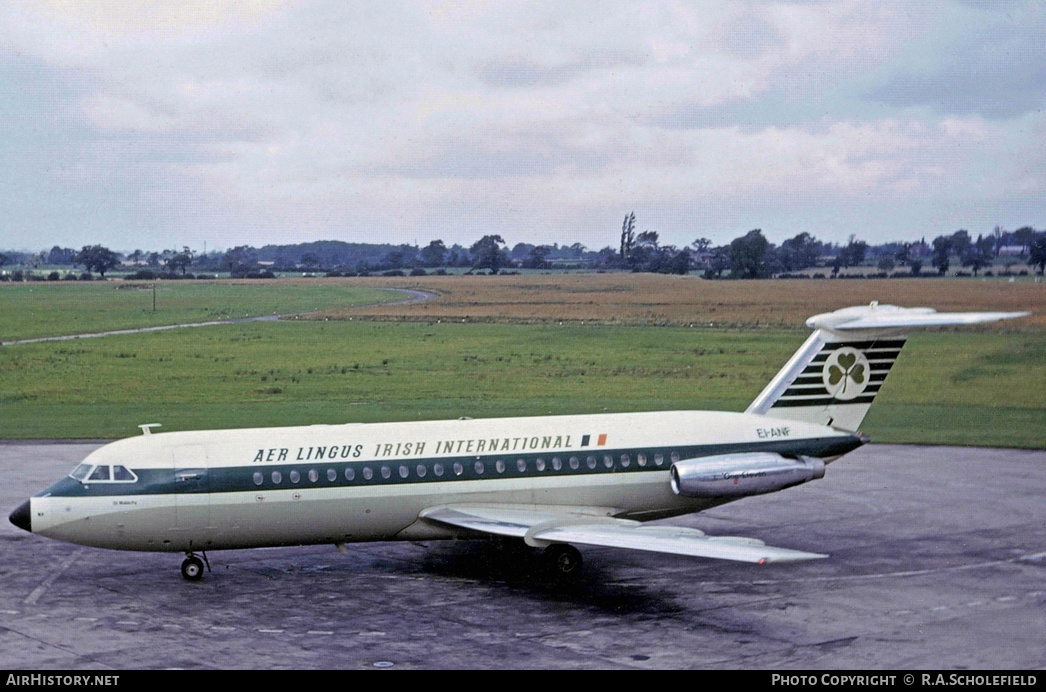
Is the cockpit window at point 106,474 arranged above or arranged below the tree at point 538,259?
below

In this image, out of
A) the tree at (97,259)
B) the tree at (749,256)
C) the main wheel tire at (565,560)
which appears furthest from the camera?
the tree at (97,259)

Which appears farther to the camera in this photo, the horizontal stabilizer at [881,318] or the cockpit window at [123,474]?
the horizontal stabilizer at [881,318]

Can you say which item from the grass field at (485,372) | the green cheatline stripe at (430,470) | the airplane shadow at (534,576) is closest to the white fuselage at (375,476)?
the green cheatline stripe at (430,470)

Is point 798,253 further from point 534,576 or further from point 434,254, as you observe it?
point 434,254

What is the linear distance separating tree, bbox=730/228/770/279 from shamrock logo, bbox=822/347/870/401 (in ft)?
148

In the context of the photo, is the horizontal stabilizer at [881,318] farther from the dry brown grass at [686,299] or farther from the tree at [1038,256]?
the tree at [1038,256]

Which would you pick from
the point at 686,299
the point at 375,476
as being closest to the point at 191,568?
the point at 375,476

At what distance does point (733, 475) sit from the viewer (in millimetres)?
25422

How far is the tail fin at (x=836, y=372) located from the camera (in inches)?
1083

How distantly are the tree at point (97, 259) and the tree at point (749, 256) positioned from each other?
275ft

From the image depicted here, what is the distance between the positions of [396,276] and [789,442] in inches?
4774

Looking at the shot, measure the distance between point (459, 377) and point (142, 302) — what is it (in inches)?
1871

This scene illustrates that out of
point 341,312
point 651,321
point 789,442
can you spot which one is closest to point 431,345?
point 651,321

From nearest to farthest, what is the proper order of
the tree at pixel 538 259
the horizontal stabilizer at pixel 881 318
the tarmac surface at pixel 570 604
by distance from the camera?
the tarmac surface at pixel 570 604 < the horizontal stabilizer at pixel 881 318 < the tree at pixel 538 259
